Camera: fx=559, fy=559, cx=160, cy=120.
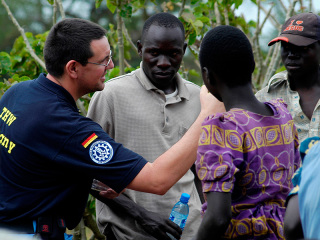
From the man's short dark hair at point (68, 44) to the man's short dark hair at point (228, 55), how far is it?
0.91 meters

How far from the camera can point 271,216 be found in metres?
2.54

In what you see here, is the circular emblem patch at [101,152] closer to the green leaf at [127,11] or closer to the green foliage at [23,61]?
the green leaf at [127,11]

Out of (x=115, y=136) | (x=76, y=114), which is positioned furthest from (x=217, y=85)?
(x=115, y=136)

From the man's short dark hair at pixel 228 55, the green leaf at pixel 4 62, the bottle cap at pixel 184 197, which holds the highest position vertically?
the man's short dark hair at pixel 228 55

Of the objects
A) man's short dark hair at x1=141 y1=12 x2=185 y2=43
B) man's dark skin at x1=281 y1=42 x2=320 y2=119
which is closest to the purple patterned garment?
man's dark skin at x1=281 y1=42 x2=320 y2=119

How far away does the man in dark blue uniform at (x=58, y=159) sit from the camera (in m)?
3.06

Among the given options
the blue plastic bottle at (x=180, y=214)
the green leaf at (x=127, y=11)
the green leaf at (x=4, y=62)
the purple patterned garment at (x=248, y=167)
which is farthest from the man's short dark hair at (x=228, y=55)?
the green leaf at (x=4, y=62)

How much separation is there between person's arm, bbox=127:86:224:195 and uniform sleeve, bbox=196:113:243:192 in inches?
26.9

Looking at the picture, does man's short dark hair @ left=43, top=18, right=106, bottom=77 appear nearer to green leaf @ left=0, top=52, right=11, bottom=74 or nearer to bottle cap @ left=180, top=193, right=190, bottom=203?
bottle cap @ left=180, top=193, right=190, bottom=203

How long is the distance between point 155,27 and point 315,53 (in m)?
1.10

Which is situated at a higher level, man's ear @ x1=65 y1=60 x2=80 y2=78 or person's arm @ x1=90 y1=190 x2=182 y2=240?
man's ear @ x1=65 y1=60 x2=80 y2=78

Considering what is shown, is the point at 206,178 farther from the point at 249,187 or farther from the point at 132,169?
the point at 132,169

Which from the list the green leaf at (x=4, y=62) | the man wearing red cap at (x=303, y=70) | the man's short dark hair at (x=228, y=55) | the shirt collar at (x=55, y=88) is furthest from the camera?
the green leaf at (x=4, y=62)

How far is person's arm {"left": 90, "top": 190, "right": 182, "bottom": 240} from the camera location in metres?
3.36
